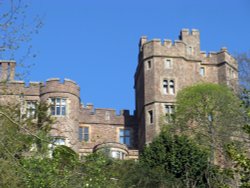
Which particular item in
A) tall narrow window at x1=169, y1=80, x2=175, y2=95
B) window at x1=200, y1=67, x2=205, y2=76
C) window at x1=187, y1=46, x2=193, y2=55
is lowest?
tall narrow window at x1=169, y1=80, x2=175, y2=95

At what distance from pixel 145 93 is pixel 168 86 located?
4.79ft

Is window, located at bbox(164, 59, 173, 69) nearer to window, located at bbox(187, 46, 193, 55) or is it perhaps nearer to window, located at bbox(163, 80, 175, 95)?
window, located at bbox(163, 80, 175, 95)

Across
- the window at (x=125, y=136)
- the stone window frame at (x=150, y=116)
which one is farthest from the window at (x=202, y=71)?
the window at (x=125, y=136)

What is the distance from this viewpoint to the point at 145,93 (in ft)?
144

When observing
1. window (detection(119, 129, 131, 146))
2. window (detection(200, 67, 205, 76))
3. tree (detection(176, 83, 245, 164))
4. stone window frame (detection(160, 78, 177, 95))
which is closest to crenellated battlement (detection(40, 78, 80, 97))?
window (detection(119, 129, 131, 146))

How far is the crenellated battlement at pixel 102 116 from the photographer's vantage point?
44.8 metres

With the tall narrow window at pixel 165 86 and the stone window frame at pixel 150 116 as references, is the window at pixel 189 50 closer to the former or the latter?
the tall narrow window at pixel 165 86

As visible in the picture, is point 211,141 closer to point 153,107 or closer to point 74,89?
point 153,107

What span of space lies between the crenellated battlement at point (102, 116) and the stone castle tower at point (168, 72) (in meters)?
1.02

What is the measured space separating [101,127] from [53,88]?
4.06 m

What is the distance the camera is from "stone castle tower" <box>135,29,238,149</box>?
4316cm

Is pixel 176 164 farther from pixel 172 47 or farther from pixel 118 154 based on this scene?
pixel 172 47

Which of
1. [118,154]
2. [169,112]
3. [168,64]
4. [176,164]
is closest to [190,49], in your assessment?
[168,64]

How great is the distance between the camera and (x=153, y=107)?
43.0 metres
